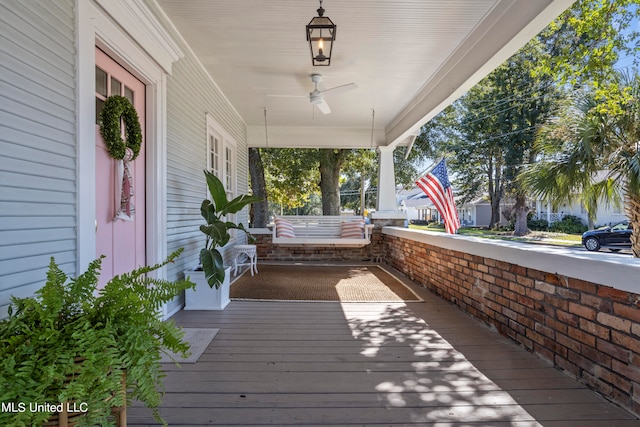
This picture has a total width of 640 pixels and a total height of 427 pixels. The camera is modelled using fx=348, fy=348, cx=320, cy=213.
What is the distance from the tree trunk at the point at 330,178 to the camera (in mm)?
9773

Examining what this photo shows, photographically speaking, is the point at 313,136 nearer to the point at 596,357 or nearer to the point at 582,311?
the point at 582,311

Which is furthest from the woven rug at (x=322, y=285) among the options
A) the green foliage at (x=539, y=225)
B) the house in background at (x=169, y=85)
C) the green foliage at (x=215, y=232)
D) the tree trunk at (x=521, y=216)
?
the green foliage at (x=539, y=225)

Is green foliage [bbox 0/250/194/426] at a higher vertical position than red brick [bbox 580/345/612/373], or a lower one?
higher

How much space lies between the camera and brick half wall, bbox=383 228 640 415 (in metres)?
1.79

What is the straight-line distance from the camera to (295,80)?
488 centimetres

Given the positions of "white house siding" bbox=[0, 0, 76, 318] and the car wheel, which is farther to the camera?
the car wheel

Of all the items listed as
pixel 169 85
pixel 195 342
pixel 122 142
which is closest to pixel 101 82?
pixel 122 142

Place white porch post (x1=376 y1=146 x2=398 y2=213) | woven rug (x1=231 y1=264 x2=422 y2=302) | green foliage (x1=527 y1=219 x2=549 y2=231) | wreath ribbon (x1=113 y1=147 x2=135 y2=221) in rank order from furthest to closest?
green foliage (x1=527 y1=219 x2=549 y2=231) → white porch post (x1=376 y1=146 x2=398 y2=213) → woven rug (x1=231 y1=264 x2=422 y2=302) → wreath ribbon (x1=113 y1=147 x2=135 y2=221)

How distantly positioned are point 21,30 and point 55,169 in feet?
2.23

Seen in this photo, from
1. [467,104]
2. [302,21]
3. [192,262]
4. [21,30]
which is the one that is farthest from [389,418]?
[467,104]

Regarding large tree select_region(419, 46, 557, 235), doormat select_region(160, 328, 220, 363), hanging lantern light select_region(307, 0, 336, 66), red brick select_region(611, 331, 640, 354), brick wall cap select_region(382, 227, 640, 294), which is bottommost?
doormat select_region(160, 328, 220, 363)

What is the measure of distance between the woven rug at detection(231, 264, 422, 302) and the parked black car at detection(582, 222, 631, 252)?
775cm

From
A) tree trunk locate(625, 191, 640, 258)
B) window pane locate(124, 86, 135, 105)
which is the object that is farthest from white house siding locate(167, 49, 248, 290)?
tree trunk locate(625, 191, 640, 258)

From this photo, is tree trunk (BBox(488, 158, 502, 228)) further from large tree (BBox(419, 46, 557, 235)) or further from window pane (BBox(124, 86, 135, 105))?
window pane (BBox(124, 86, 135, 105))
